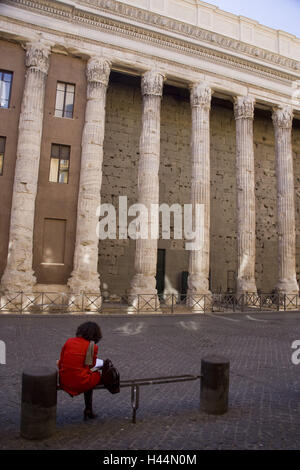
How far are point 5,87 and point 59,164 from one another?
166 inches

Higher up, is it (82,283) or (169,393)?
(82,283)

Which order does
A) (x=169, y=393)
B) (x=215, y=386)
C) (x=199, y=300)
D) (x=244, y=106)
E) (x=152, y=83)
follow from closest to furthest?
1. (x=215, y=386)
2. (x=169, y=393)
3. (x=199, y=300)
4. (x=152, y=83)
5. (x=244, y=106)

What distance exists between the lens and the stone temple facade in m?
16.4

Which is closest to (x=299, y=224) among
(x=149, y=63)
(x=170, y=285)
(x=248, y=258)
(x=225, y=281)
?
(x=225, y=281)

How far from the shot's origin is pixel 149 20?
18.2 meters

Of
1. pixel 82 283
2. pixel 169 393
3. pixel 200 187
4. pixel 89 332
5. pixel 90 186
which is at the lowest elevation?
pixel 169 393

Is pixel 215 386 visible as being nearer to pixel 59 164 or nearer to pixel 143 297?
pixel 143 297

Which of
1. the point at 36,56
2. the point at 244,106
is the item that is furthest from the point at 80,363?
the point at 244,106

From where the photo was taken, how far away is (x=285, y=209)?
21.1m

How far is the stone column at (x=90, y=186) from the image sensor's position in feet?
53.6

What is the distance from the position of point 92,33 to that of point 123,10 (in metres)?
1.90

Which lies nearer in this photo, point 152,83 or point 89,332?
point 89,332

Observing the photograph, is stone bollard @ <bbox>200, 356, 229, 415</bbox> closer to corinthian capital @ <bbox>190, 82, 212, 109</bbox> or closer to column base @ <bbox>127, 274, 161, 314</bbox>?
column base @ <bbox>127, 274, 161, 314</bbox>
